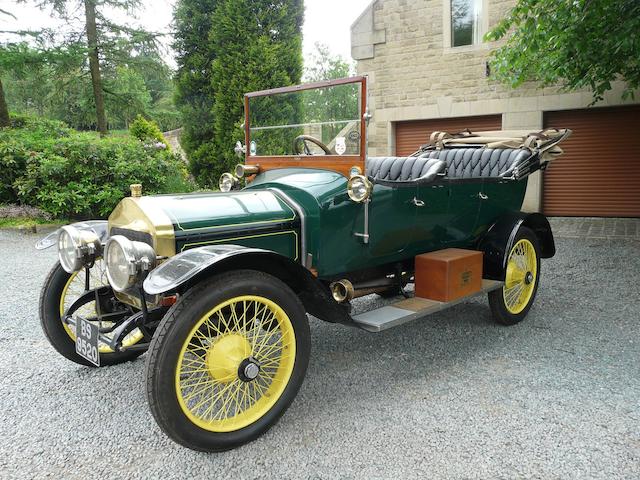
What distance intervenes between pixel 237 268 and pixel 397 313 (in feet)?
3.62

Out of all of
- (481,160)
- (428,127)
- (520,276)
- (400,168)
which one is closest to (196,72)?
(428,127)

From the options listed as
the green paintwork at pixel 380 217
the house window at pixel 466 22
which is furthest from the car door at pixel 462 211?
the house window at pixel 466 22

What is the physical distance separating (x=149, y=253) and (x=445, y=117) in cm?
863

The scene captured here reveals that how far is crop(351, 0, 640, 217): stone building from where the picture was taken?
29.7ft

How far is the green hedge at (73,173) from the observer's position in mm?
8648

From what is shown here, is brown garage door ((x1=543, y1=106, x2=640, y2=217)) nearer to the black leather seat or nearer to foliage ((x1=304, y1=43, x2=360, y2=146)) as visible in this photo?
the black leather seat

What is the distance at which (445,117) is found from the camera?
33.0 ft

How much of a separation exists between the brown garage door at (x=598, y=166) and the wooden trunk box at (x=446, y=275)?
271 inches

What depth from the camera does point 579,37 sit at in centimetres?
546

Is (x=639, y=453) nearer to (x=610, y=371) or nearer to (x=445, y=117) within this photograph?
(x=610, y=371)

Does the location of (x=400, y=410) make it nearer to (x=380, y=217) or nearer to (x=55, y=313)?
(x=380, y=217)

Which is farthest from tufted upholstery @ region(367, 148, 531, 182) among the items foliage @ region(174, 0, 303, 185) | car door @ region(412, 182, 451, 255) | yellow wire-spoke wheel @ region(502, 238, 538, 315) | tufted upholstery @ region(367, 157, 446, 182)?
foliage @ region(174, 0, 303, 185)

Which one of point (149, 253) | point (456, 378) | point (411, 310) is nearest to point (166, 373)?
point (149, 253)

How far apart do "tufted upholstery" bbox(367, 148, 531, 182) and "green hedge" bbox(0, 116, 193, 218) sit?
6.03 m
